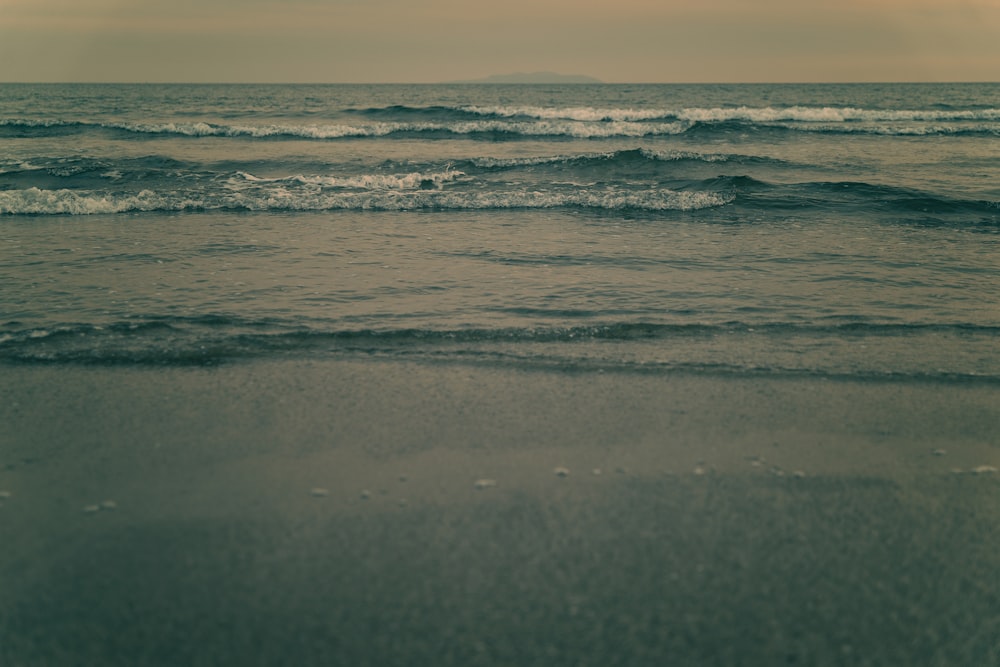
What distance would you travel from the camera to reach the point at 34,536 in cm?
289

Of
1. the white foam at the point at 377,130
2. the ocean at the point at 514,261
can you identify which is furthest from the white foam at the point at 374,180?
the white foam at the point at 377,130

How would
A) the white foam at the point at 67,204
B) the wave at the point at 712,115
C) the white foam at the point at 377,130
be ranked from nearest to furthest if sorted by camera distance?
1. the white foam at the point at 67,204
2. the white foam at the point at 377,130
3. the wave at the point at 712,115

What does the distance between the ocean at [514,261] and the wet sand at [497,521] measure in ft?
2.43

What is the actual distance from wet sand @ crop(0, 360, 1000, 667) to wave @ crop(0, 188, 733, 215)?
814cm

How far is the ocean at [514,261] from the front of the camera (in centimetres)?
526

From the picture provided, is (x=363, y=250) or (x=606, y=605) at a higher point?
(x=363, y=250)

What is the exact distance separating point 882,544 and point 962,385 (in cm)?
226

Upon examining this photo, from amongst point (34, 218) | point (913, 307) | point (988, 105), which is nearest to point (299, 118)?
point (34, 218)

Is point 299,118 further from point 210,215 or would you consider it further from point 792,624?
point 792,624

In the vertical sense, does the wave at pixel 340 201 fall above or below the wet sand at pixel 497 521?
above

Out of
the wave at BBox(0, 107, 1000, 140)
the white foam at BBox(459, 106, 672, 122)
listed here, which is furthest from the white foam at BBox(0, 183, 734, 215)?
the white foam at BBox(459, 106, 672, 122)

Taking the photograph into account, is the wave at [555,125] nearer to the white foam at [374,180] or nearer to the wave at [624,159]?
the wave at [624,159]

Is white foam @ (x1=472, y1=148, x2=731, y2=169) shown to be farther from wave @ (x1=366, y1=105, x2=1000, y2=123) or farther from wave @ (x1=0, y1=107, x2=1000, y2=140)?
wave @ (x1=366, y1=105, x2=1000, y2=123)

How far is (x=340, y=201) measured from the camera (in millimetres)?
12781
